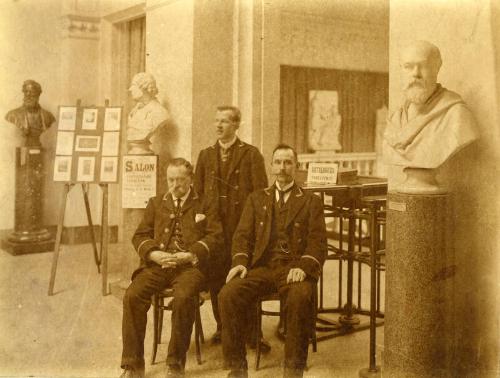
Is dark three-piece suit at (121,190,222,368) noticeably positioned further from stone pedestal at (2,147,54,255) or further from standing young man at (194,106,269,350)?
stone pedestal at (2,147,54,255)

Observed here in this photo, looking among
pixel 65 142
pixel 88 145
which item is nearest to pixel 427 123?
pixel 88 145

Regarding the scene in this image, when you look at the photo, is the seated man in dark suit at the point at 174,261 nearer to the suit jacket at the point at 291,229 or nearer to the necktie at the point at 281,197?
the suit jacket at the point at 291,229

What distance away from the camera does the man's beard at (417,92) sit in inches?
112

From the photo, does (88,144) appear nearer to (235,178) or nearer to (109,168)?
(109,168)

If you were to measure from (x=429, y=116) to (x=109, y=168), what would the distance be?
300 cm

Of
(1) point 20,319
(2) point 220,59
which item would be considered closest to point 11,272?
(1) point 20,319

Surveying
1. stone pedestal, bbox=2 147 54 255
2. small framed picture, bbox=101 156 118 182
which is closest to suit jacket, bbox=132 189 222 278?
small framed picture, bbox=101 156 118 182

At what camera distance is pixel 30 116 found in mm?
6422

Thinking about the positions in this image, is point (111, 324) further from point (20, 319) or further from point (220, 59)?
point (220, 59)

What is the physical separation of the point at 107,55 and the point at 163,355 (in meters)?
4.15

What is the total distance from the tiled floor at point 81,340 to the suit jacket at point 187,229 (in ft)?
2.04

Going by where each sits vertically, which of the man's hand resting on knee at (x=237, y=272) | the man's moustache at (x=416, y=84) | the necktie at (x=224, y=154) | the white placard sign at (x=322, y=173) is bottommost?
the man's hand resting on knee at (x=237, y=272)

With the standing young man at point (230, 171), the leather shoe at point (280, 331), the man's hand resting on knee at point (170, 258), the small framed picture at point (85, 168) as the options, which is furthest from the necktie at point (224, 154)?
the small framed picture at point (85, 168)

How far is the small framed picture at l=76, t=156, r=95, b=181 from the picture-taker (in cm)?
506
